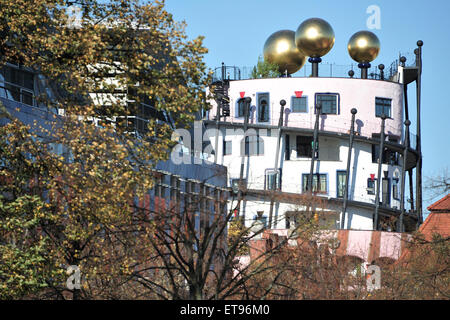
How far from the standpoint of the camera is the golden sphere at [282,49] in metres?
71.4

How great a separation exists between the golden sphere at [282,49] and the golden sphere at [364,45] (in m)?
4.07

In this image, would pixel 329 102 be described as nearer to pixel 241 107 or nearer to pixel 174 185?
pixel 241 107

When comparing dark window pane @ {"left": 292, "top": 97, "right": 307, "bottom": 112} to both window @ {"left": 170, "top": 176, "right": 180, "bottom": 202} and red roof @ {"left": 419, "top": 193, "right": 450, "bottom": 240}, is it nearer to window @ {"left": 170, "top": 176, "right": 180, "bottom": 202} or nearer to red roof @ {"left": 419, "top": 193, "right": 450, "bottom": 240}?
red roof @ {"left": 419, "top": 193, "right": 450, "bottom": 240}

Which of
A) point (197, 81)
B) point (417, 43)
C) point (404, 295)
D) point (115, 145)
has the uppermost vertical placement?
point (417, 43)

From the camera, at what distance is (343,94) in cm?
7025

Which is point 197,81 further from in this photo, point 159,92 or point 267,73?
point 267,73

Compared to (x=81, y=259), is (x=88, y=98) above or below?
above

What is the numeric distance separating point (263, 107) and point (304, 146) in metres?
4.48

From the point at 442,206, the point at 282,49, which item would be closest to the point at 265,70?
the point at 282,49

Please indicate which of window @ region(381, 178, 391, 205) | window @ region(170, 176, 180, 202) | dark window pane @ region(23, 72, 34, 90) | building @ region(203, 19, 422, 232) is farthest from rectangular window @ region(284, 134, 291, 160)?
dark window pane @ region(23, 72, 34, 90)

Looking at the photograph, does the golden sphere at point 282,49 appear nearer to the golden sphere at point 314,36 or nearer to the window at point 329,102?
the golden sphere at point 314,36

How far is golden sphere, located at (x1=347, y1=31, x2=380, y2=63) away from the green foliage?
20.2ft

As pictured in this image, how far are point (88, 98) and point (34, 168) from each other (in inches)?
78.1
